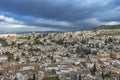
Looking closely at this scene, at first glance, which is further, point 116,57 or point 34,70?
point 116,57

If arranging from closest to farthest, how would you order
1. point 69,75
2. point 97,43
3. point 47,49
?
point 69,75
point 47,49
point 97,43

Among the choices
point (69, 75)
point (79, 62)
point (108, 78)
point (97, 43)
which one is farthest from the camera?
point (97, 43)

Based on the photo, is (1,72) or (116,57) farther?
(116,57)

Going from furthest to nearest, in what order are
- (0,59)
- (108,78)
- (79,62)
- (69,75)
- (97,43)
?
(97,43), (0,59), (79,62), (69,75), (108,78)

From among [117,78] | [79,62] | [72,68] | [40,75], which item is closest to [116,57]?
[79,62]

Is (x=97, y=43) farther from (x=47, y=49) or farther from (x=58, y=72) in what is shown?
(x=58, y=72)

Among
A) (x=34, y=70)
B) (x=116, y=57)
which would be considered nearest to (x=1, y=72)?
(x=34, y=70)

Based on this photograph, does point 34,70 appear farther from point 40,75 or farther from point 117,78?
point 117,78

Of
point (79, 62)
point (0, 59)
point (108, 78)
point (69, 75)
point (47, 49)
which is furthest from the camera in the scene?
point (47, 49)
